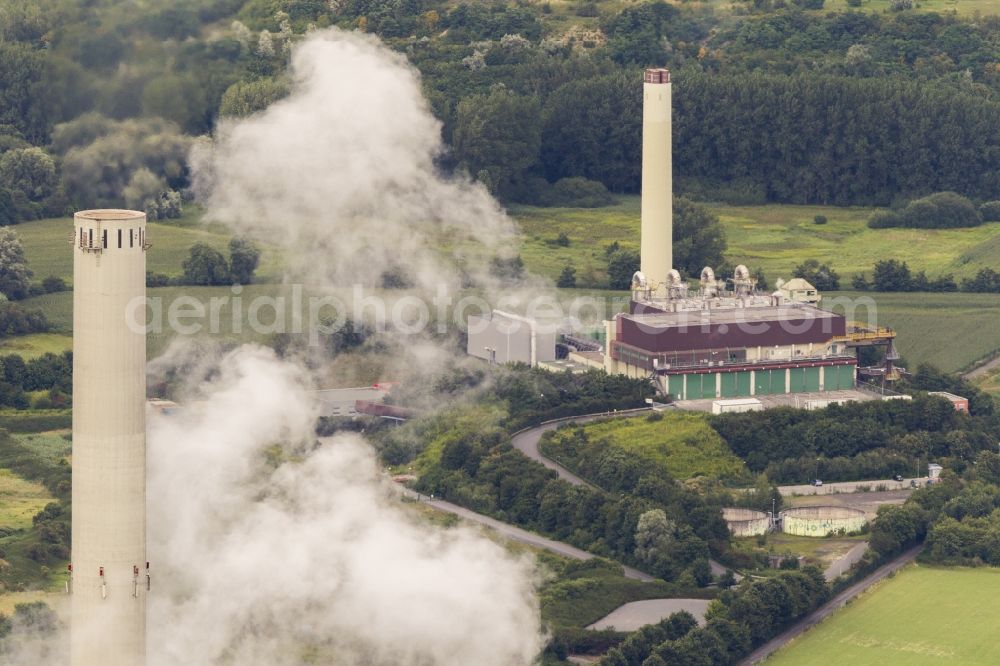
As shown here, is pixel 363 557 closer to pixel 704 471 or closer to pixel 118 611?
pixel 118 611

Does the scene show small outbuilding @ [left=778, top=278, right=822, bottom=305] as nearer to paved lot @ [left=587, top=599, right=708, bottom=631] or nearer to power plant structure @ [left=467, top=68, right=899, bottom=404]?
power plant structure @ [left=467, top=68, right=899, bottom=404]

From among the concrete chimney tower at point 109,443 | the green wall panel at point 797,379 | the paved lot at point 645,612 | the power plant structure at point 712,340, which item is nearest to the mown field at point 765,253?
the power plant structure at point 712,340

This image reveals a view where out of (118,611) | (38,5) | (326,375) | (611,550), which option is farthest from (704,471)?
(118,611)

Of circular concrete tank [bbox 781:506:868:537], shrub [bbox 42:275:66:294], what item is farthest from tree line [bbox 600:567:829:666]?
shrub [bbox 42:275:66:294]

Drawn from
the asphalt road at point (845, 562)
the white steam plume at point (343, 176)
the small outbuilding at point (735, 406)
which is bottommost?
the asphalt road at point (845, 562)

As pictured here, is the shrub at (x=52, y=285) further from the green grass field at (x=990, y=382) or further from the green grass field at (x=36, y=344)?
the green grass field at (x=990, y=382)

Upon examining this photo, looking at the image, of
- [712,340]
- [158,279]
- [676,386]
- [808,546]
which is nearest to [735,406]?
[676,386]

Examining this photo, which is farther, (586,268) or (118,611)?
(586,268)
